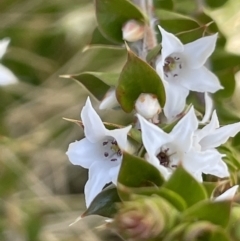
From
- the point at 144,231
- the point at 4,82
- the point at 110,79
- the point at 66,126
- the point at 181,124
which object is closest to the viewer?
the point at 144,231

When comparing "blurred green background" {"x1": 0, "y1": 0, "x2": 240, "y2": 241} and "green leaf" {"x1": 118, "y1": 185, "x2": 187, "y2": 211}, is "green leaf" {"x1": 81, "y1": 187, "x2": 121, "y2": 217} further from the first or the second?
"blurred green background" {"x1": 0, "y1": 0, "x2": 240, "y2": 241}

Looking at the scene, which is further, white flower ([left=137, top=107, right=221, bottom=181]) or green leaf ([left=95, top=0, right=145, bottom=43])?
green leaf ([left=95, top=0, right=145, bottom=43])

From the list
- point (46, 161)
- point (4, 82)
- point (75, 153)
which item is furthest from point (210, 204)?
point (46, 161)

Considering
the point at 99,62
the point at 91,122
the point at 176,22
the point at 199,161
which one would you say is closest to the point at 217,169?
the point at 199,161

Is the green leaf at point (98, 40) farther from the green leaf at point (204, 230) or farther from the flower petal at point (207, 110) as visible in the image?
the green leaf at point (204, 230)

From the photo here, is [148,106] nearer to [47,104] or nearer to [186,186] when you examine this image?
[186,186]

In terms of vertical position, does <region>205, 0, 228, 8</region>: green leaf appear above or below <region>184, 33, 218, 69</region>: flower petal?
below

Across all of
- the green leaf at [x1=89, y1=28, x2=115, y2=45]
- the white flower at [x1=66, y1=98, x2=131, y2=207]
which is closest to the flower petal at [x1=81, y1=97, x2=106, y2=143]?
the white flower at [x1=66, y1=98, x2=131, y2=207]

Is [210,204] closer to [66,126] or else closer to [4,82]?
[4,82]
